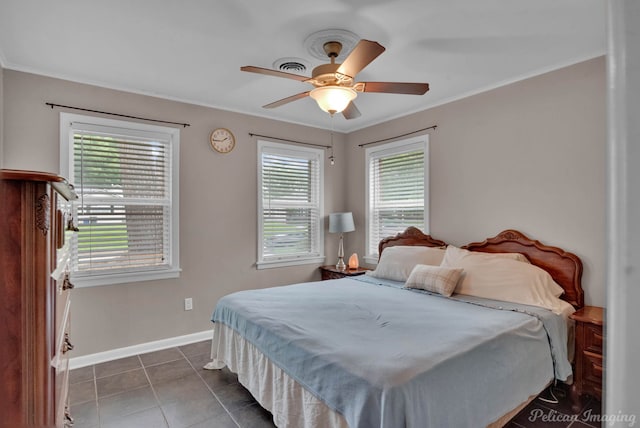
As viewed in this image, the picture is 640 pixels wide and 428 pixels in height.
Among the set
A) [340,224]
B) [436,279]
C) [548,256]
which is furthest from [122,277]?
[548,256]

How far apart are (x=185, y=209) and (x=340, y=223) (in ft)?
6.20

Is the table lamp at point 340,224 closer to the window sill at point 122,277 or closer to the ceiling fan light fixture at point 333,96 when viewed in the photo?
the window sill at point 122,277

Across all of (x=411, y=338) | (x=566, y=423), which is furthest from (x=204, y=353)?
(x=566, y=423)

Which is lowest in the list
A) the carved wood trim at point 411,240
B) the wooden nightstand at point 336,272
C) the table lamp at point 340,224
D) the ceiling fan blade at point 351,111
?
the wooden nightstand at point 336,272

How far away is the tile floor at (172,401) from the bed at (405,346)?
18cm

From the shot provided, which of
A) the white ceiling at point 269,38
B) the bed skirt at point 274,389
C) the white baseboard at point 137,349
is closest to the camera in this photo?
the bed skirt at point 274,389

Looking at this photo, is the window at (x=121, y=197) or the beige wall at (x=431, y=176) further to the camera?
the window at (x=121, y=197)

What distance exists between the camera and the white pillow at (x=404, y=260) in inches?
139

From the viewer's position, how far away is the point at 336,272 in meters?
4.40

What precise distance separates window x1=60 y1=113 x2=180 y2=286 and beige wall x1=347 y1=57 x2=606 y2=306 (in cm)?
283

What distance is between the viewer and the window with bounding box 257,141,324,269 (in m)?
4.29

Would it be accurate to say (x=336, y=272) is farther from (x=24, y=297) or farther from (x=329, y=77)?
(x=24, y=297)

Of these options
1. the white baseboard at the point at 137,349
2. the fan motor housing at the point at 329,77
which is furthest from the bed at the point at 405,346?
the fan motor housing at the point at 329,77

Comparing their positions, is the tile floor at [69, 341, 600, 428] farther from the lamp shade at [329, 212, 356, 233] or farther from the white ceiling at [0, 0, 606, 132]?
the white ceiling at [0, 0, 606, 132]
